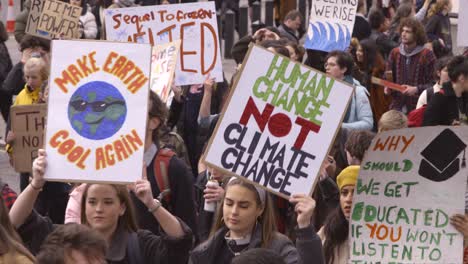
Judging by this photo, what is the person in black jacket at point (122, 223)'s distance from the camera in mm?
5930

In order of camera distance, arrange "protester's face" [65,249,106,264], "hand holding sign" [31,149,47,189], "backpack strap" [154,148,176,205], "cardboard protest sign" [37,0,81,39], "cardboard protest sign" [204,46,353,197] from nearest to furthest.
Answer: "protester's face" [65,249,106,264] < "cardboard protest sign" [204,46,353,197] < "hand holding sign" [31,149,47,189] < "backpack strap" [154,148,176,205] < "cardboard protest sign" [37,0,81,39]

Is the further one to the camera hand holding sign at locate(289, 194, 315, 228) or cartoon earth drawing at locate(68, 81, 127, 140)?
cartoon earth drawing at locate(68, 81, 127, 140)

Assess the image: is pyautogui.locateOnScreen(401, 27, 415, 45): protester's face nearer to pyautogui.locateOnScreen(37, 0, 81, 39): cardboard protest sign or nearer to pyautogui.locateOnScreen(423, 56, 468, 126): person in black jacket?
pyautogui.locateOnScreen(423, 56, 468, 126): person in black jacket

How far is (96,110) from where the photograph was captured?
6367 millimetres

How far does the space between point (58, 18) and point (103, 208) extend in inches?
304

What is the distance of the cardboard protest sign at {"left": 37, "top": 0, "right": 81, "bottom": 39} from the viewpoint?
1342 centimetres

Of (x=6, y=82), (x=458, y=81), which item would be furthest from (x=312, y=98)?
(x=6, y=82)

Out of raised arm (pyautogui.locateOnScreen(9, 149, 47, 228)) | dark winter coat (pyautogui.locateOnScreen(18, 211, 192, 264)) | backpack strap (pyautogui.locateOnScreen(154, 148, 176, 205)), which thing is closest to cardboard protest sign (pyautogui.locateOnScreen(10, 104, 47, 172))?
backpack strap (pyautogui.locateOnScreen(154, 148, 176, 205))

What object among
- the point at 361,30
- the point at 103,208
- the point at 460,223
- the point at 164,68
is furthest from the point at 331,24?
the point at 460,223

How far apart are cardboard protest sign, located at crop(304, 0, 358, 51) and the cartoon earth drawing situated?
6964mm

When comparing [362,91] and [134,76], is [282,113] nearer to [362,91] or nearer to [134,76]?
[134,76]

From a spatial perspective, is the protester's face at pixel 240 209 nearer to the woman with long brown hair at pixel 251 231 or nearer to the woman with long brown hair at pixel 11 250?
the woman with long brown hair at pixel 251 231

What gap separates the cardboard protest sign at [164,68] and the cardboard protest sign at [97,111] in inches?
97.4

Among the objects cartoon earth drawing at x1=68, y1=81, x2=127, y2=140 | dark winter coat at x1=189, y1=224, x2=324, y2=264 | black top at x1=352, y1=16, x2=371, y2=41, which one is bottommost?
dark winter coat at x1=189, y1=224, x2=324, y2=264
